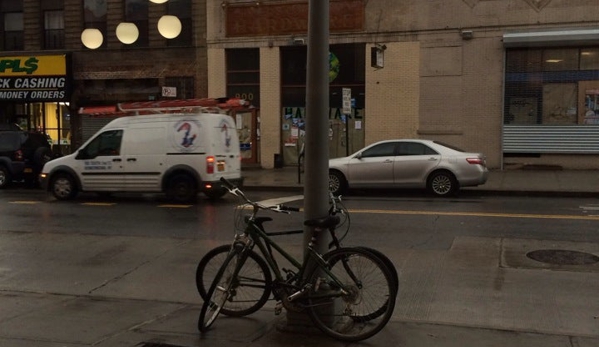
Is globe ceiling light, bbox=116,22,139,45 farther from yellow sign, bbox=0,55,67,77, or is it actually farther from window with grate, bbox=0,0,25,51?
window with grate, bbox=0,0,25,51

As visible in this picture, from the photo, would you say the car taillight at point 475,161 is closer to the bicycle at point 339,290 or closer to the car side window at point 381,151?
the car side window at point 381,151

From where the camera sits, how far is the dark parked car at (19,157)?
61.9ft

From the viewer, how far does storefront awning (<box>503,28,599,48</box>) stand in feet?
64.5

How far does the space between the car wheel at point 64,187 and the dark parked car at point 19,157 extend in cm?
390

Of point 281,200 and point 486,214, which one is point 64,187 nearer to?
point 281,200

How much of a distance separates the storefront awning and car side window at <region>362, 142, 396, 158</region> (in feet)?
24.1

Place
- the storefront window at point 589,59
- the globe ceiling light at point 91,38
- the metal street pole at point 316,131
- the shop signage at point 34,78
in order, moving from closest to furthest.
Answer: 1. the metal street pole at point 316,131
2. the storefront window at point 589,59
3. the globe ceiling light at point 91,38
4. the shop signage at point 34,78

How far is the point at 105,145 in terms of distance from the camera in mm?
15172

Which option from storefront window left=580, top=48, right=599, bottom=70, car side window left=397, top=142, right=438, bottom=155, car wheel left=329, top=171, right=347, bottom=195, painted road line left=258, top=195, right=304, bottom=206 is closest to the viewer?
painted road line left=258, top=195, right=304, bottom=206

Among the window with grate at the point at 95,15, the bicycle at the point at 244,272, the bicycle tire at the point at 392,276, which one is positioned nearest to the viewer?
the bicycle tire at the point at 392,276

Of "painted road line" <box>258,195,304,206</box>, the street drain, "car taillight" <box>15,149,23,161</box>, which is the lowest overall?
"painted road line" <box>258,195,304,206</box>

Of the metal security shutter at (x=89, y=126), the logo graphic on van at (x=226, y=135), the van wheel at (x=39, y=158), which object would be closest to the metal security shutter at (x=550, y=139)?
the logo graphic on van at (x=226, y=135)

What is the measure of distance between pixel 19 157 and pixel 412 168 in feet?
39.1

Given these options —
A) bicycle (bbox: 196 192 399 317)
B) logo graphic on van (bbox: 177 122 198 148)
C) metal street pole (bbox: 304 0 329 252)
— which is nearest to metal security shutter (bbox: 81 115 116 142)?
logo graphic on van (bbox: 177 122 198 148)
